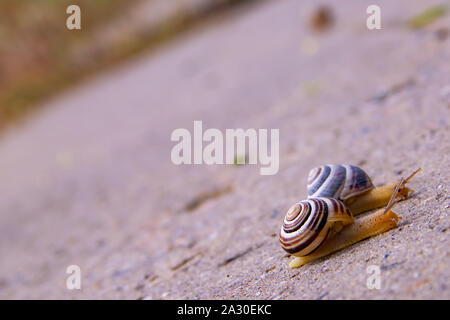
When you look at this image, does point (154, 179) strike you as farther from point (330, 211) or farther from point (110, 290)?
point (330, 211)

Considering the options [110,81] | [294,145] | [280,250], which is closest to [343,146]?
[294,145]

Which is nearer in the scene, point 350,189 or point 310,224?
point 310,224

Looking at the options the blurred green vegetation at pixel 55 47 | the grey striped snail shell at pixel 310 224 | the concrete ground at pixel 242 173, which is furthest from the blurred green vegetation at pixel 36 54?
the grey striped snail shell at pixel 310 224

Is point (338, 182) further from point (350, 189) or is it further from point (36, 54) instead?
point (36, 54)

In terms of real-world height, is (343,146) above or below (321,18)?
below

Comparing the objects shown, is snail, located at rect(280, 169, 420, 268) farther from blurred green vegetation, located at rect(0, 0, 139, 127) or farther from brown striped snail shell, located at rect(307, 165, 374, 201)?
blurred green vegetation, located at rect(0, 0, 139, 127)

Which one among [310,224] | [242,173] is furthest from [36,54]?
[310,224]
